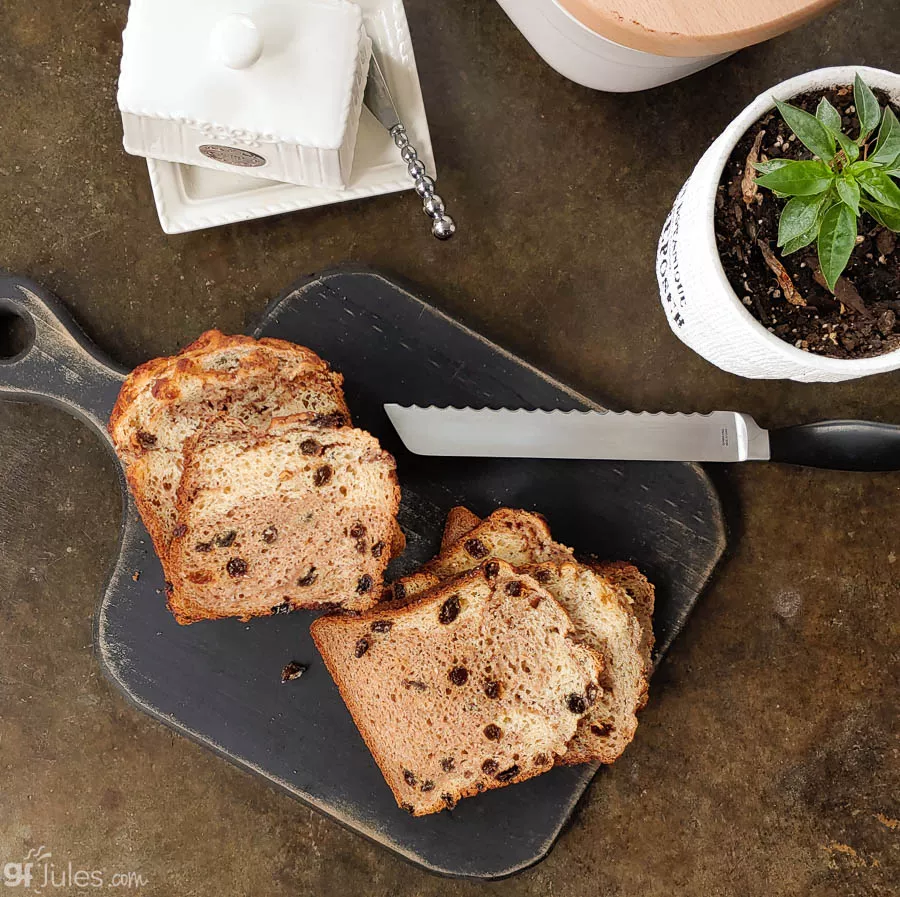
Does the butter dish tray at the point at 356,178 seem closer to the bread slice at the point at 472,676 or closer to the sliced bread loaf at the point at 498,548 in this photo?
the sliced bread loaf at the point at 498,548

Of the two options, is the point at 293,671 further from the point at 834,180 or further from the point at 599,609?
the point at 834,180

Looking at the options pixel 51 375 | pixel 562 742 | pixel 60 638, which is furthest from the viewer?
pixel 60 638

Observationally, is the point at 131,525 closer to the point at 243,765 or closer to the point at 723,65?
the point at 243,765

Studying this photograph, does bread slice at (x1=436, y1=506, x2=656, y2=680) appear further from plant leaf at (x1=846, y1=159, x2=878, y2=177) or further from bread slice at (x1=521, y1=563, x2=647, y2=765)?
plant leaf at (x1=846, y1=159, x2=878, y2=177)

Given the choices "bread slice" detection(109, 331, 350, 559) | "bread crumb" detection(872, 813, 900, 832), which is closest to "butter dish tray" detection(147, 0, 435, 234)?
"bread slice" detection(109, 331, 350, 559)

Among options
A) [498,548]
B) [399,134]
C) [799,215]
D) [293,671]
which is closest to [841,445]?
[799,215]

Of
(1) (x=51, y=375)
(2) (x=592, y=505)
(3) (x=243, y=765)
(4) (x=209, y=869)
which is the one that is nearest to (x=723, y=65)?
(2) (x=592, y=505)

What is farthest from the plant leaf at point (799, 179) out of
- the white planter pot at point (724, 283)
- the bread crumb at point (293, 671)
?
the bread crumb at point (293, 671)
